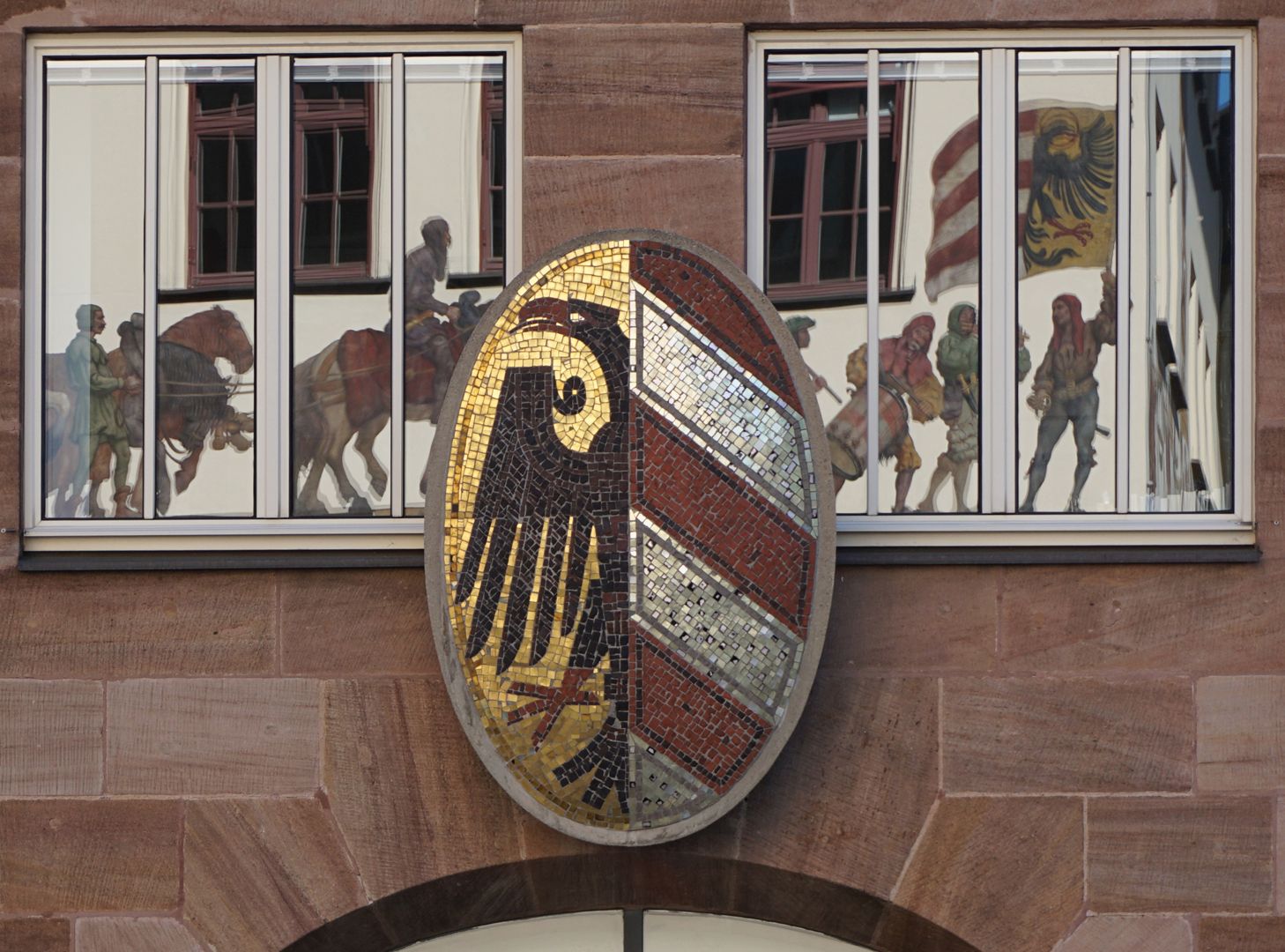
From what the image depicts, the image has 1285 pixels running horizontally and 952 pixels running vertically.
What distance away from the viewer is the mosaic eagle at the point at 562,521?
597cm

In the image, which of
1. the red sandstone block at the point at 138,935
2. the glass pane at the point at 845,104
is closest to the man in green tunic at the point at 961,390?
the glass pane at the point at 845,104

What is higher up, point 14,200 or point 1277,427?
point 14,200

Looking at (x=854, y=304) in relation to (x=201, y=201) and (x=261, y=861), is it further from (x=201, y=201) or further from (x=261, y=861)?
(x=261, y=861)

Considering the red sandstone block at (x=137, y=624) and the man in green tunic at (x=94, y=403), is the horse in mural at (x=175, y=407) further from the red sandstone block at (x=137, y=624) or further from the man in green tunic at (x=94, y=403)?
the red sandstone block at (x=137, y=624)

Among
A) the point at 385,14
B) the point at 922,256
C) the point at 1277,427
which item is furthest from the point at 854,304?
the point at 385,14

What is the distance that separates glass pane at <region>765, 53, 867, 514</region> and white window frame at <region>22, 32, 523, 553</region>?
982 mm

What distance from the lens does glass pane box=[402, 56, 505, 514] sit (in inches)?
257

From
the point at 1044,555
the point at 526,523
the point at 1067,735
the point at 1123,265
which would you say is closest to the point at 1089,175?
the point at 1123,265

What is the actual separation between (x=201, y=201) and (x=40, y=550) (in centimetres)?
140

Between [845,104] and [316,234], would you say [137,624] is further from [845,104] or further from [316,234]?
[845,104]

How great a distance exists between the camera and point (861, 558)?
6.31 metres

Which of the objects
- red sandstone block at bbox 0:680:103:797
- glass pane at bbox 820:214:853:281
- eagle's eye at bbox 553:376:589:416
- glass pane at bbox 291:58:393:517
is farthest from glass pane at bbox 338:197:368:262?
red sandstone block at bbox 0:680:103:797

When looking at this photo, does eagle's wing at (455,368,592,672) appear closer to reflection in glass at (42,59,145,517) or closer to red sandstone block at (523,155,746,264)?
red sandstone block at (523,155,746,264)

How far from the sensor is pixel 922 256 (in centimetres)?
653
